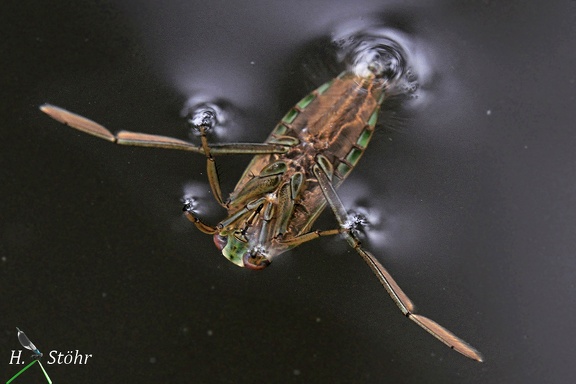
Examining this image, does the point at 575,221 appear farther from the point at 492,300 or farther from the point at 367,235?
the point at 367,235

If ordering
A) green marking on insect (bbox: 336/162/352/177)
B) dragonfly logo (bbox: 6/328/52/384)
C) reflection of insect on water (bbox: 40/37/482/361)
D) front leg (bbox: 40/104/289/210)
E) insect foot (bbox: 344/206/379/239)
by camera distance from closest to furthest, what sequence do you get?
front leg (bbox: 40/104/289/210), reflection of insect on water (bbox: 40/37/482/361), green marking on insect (bbox: 336/162/352/177), insect foot (bbox: 344/206/379/239), dragonfly logo (bbox: 6/328/52/384)

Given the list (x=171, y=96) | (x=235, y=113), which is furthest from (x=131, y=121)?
(x=235, y=113)

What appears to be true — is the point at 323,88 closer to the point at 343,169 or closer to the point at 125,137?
the point at 343,169

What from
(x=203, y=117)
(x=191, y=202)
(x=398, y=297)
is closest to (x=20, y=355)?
(x=191, y=202)

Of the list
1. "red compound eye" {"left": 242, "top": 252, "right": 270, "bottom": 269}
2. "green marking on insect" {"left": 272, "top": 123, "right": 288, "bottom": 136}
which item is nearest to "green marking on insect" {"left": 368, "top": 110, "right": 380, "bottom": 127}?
"green marking on insect" {"left": 272, "top": 123, "right": 288, "bottom": 136}

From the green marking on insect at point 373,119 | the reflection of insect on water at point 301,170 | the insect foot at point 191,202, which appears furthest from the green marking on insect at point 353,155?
the insect foot at point 191,202

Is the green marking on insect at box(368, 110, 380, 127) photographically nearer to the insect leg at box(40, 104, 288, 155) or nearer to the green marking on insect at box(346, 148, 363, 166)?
the green marking on insect at box(346, 148, 363, 166)
